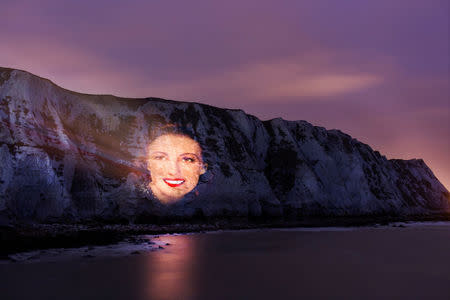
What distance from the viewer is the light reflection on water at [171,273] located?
9678mm

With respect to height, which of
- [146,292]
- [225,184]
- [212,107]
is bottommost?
[146,292]

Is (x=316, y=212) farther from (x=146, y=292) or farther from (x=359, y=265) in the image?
(x=146, y=292)

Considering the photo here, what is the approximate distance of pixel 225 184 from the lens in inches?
1630

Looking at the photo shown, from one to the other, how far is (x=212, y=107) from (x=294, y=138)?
14.8m

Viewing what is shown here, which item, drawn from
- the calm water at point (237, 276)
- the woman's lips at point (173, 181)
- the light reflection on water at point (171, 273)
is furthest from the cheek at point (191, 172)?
the calm water at point (237, 276)

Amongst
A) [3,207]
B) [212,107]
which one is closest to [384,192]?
[212,107]

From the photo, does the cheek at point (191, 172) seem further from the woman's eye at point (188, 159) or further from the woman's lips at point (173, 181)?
the woman's lips at point (173, 181)

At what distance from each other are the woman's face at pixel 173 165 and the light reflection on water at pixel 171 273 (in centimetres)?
1852

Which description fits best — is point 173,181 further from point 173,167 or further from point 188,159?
point 188,159

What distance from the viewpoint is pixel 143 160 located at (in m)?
38.3

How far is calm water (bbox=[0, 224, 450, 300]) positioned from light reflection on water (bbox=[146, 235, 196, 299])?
0.03 meters

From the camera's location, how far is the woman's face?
37.2 meters

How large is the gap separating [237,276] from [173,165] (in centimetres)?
2878

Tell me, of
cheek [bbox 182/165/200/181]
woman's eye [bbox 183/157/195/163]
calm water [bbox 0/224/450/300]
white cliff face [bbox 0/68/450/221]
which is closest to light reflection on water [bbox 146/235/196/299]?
calm water [bbox 0/224/450/300]
